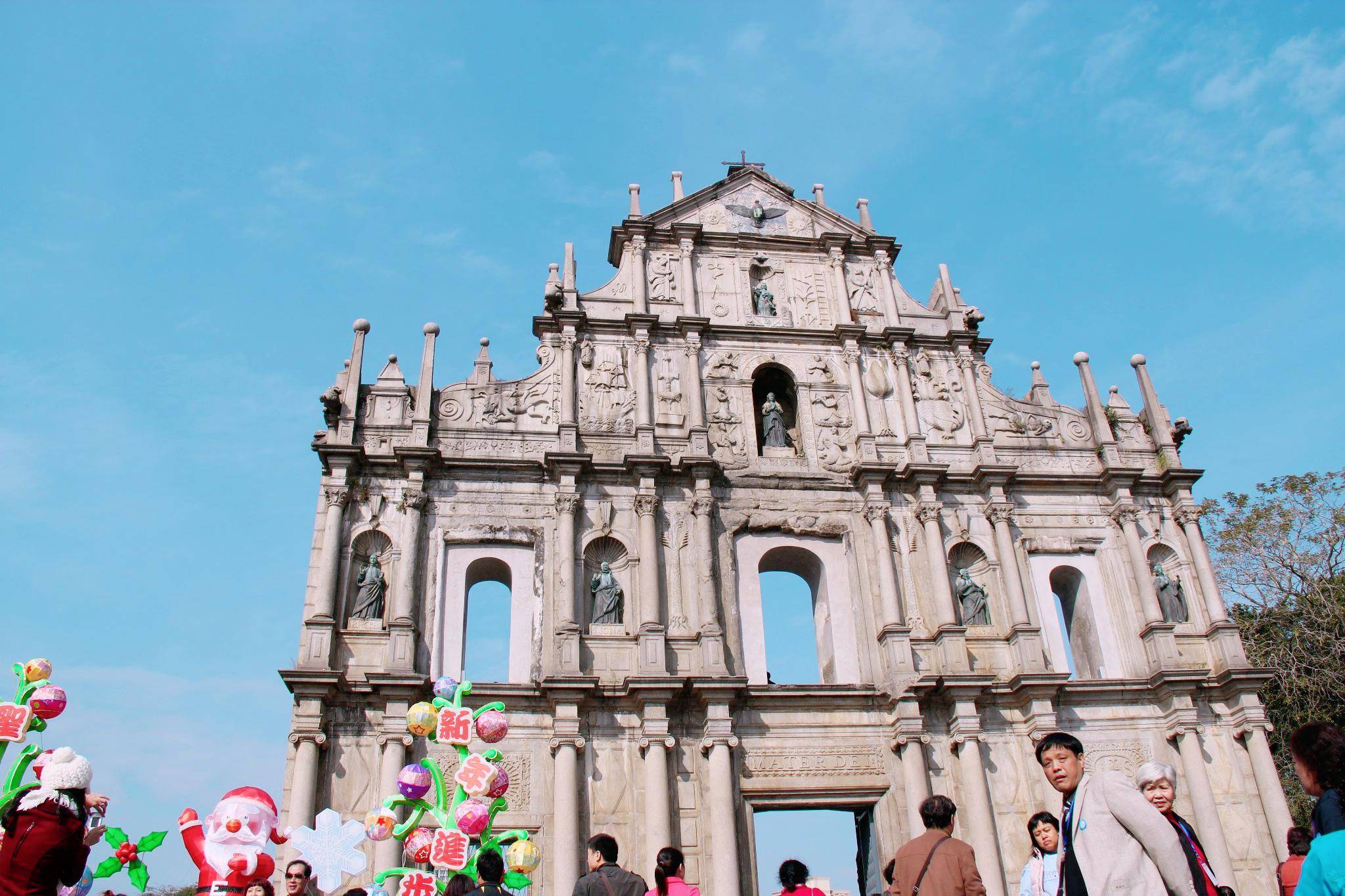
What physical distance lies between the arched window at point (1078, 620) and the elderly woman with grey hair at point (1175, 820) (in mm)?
12838

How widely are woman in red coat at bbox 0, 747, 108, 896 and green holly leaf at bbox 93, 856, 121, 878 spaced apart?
2753 mm

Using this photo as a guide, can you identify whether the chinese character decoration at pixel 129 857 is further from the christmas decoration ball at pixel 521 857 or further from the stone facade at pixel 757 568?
the stone facade at pixel 757 568

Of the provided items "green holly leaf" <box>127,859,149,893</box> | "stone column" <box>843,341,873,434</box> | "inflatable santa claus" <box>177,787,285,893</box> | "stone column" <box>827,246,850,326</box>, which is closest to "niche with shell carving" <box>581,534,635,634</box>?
"stone column" <box>843,341,873,434</box>

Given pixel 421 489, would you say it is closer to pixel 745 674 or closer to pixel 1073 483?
pixel 745 674

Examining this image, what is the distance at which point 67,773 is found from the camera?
226 inches

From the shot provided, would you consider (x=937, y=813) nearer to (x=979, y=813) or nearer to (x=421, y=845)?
(x=421, y=845)

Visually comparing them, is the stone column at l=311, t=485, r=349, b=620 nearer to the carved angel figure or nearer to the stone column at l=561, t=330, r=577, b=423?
the stone column at l=561, t=330, r=577, b=423

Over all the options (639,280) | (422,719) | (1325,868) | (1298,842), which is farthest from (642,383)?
(1325,868)

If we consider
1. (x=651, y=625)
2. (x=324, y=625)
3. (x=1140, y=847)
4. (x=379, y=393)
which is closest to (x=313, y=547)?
(x=324, y=625)

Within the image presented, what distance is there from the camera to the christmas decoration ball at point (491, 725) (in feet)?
33.7

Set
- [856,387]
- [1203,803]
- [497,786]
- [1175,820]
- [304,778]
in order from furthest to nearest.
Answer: [856,387] < [1203,803] < [304,778] < [497,786] < [1175,820]

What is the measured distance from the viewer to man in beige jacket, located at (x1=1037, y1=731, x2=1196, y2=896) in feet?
13.3

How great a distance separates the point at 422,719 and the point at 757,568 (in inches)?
322

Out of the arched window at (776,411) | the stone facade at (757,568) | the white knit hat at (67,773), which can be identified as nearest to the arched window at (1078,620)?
the stone facade at (757,568)
